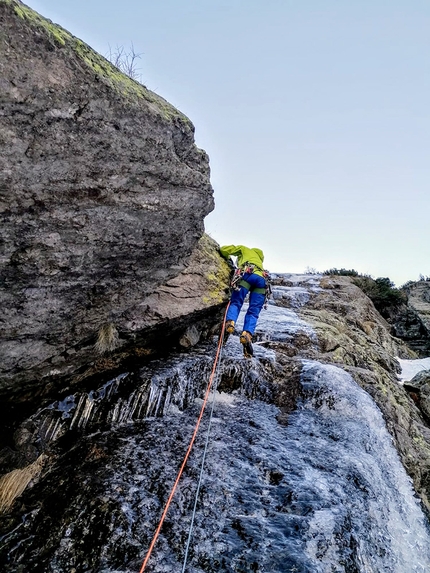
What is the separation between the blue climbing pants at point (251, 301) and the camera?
8586mm

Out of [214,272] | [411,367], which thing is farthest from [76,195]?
[411,367]

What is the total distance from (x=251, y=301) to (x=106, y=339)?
159 inches

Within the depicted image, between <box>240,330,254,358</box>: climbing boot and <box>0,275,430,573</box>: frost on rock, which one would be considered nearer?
<box>0,275,430,573</box>: frost on rock

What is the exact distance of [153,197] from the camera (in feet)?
15.9

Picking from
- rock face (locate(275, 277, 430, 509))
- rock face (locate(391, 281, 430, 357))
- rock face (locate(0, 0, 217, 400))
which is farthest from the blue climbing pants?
rock face (locate(391, 281, 430, 357))

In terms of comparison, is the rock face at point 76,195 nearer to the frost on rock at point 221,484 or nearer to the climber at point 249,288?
the frost on rock at point 221,484

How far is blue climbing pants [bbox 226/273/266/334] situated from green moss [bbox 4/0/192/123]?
4.70 meters

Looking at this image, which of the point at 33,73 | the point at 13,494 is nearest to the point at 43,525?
the point at 13,494

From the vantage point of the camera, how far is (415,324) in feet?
75.5

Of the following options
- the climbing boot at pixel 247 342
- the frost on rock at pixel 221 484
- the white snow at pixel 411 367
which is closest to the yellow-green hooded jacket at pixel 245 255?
the climbing boot at pixel 247 342

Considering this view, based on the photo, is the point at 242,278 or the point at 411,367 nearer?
the point at 242,278

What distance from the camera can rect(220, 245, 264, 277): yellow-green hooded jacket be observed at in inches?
356

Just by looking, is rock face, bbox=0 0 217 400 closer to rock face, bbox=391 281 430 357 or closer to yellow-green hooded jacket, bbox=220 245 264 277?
yellow-green hooded jacket, bbox=220 245 264 277

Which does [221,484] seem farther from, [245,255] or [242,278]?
[245,255]
